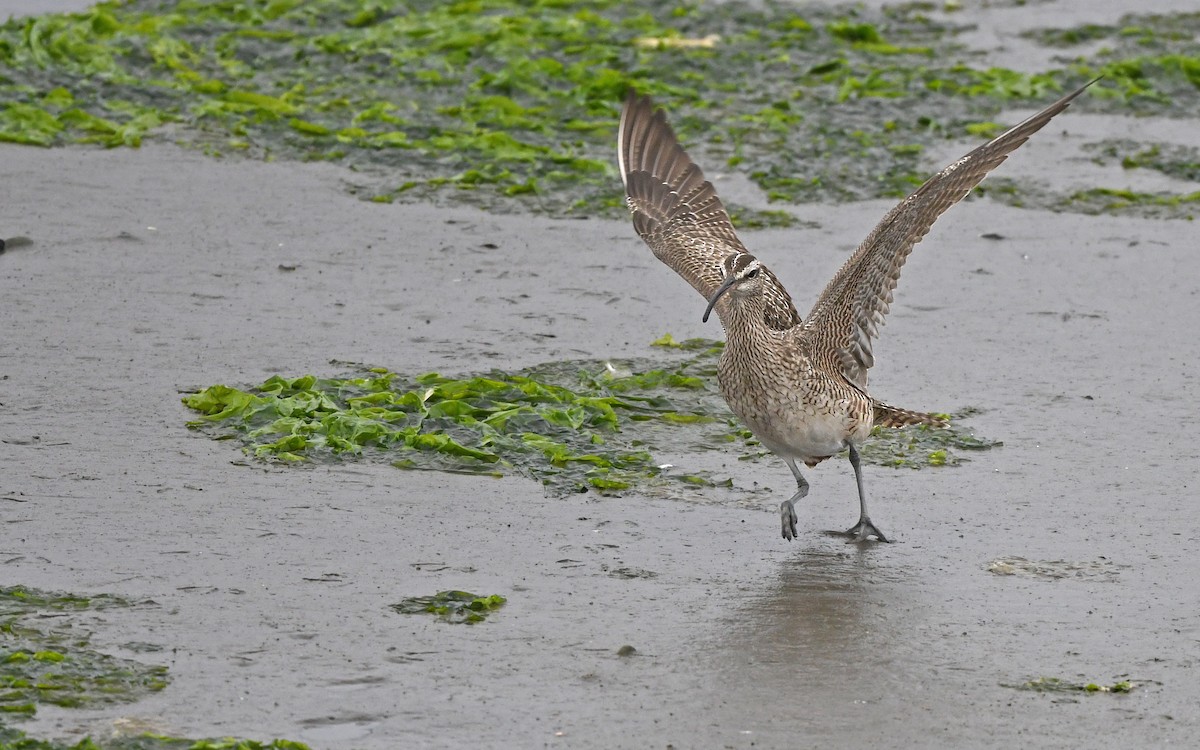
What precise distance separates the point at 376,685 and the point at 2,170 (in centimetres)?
710

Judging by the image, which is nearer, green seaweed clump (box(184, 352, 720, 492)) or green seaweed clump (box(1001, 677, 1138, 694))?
green seaweed clump (box(1001, 677, 1138, 694))

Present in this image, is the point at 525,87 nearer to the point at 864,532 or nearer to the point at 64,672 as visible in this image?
the point at 864,532

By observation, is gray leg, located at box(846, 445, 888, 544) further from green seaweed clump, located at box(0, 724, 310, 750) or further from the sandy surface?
green seaweed clump, located at box(0, 724, 310, 750)

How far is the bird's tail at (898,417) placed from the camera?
26.3 ft

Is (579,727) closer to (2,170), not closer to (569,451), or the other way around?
(569,451)

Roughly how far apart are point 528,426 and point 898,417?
1.63 metres

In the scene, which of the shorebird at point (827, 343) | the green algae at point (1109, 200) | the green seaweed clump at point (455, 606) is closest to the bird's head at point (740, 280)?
the shorebird at point (827, 343)

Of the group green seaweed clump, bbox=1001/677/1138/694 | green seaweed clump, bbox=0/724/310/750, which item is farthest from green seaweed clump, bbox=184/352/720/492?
green seaweed clump, bbox=0/724/310/750

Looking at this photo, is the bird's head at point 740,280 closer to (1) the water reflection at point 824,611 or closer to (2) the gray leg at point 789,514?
(2) the gray leg at point 789,514

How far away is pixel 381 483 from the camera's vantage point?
301 inches

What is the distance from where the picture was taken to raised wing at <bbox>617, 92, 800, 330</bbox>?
8.91 m

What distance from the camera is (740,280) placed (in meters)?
7.71

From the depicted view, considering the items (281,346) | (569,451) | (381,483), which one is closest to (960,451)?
(569,451)

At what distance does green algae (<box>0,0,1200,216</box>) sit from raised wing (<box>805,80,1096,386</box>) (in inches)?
150
